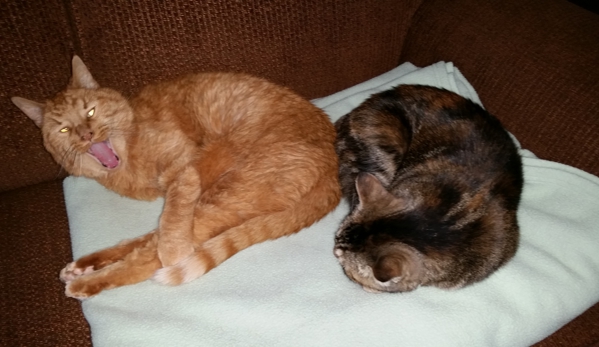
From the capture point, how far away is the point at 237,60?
1.99m

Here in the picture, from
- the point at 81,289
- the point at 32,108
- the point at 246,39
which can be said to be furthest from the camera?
the point at 246,39

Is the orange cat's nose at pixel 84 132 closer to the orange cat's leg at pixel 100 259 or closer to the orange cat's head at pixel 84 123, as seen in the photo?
the orange cat's head at pixel 84 123

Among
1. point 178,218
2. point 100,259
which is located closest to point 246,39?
point 178,218

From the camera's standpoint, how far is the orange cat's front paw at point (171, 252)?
61.5 inches

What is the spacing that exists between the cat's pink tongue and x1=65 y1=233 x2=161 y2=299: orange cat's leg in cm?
39

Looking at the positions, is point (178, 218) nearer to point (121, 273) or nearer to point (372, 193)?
point (121, 273)

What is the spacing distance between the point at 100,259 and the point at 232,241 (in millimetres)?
545

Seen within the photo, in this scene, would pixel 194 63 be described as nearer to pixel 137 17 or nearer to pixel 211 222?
pixel 137 17

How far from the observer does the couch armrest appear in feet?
5.53

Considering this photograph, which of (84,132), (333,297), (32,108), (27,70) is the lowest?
(333,297)

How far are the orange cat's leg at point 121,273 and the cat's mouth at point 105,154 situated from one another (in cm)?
39

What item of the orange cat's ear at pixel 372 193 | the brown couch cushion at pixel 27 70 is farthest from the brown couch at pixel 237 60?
the orange cat's ear at pixel 372 193

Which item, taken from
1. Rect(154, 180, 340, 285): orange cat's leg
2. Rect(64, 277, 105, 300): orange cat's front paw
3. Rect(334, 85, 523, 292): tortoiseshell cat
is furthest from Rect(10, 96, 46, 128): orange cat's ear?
Rect(334, 85, 523, 292): tortoiseshell cat

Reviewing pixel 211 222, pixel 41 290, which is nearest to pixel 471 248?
pixel 211 222
